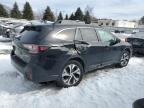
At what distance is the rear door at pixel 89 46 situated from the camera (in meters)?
5.49

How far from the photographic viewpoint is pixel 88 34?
231 inches

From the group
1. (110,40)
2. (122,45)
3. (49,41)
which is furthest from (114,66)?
(49,41)

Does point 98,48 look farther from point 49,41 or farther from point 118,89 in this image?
point 49,41

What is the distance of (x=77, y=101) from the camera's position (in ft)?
15.1

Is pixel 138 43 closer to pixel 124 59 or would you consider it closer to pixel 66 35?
pixel 124 59

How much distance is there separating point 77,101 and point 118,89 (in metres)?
1.32

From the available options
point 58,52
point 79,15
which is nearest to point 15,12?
point 79,15

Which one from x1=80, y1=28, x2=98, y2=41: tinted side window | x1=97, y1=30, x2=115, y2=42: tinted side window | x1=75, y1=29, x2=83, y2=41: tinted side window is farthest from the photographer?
A: x1=97, y1=30, x2=115, y2=42: tinted side window

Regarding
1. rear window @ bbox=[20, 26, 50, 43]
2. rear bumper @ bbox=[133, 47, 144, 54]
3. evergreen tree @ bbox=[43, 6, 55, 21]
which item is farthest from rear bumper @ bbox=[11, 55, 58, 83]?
evergreen tree @ bbox=[43, 6, 55, 21]

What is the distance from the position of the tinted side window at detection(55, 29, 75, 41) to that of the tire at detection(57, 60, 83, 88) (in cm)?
60

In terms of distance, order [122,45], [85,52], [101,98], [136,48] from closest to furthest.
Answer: [101,98]
[85,52]
[122,45]
[136,48]

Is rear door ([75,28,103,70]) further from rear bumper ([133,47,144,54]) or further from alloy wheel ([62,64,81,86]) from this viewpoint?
rear bumper ([133,47,144,54])

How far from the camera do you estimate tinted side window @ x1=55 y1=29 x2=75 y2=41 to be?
5106mm

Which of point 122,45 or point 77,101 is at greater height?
point 122,45
